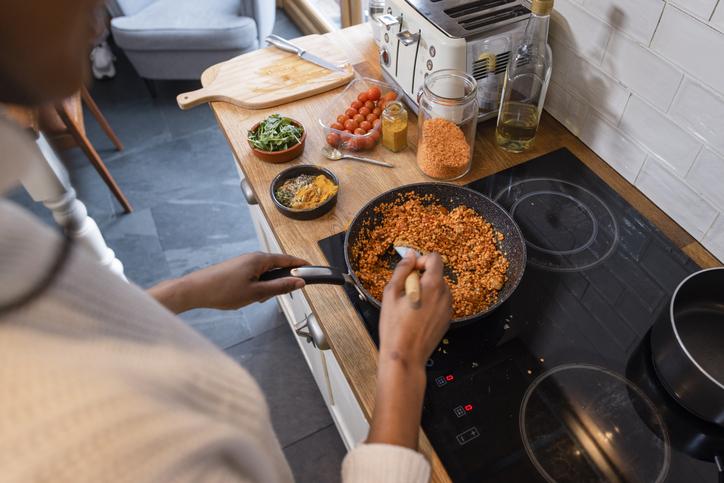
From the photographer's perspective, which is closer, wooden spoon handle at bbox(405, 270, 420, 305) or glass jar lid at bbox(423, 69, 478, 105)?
wooden spoon handle at bbox(405, 270, 420, 305)

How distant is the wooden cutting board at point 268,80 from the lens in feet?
4.18

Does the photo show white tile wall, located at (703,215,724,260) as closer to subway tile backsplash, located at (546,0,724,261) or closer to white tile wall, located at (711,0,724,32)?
subway tile backsplash, located at (546,0,724,261)

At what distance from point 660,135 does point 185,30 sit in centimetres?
203

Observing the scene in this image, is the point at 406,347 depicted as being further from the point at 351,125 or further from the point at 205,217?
the point at 205,217

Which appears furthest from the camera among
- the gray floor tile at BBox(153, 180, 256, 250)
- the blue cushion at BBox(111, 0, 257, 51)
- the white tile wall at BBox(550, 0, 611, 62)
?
the blue cushion at BBox(111, 0, 257, 51)

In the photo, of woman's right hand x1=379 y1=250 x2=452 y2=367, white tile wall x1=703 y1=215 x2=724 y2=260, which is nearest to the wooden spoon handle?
woman's right hand x1=379 y1=250 x2=452 y2=367

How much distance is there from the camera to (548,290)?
0.91 meters

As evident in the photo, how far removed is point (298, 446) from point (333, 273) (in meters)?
0.90

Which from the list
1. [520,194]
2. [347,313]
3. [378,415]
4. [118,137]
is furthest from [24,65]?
[118,137]

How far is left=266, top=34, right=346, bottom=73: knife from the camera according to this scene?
1.33 m

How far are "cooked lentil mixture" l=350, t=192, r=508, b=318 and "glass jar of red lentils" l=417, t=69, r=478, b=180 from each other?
105mm

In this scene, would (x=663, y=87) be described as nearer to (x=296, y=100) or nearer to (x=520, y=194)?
(x=520, y=194)

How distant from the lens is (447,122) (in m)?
1.07

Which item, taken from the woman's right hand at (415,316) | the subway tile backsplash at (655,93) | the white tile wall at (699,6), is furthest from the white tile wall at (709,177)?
the woman's right hand at (415,316)
